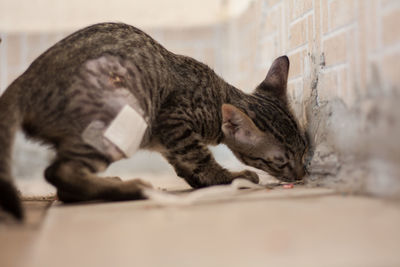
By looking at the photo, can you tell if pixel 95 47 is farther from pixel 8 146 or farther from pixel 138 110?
pixel 8 146

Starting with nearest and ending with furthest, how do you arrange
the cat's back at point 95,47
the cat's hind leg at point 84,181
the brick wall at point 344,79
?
1. the brick wall at point 344,79
2. the cat's hind leg at point 84,181
3. the cat's back at point 95,47

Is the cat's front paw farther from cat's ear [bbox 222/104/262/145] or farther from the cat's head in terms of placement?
cat's ear [bbox 222/104/262/145]

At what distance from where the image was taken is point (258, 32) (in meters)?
3.35

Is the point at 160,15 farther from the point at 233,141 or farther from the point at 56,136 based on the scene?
the point at 56,136

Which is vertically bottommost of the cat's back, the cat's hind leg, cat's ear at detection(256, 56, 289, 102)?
the cat's hind leg

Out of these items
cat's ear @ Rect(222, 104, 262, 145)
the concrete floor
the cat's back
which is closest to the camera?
the concrete floor

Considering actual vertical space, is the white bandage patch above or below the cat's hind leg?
above

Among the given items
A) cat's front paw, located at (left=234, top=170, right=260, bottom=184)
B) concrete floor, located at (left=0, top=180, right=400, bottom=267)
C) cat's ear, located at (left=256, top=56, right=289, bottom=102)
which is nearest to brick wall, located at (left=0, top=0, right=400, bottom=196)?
cat's ear, located at (left=256, top=56, right=289, bottom=102)

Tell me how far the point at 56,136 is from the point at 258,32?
2.03 m

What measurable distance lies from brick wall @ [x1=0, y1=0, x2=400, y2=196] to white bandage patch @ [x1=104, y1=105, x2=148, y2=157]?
87 centimetres

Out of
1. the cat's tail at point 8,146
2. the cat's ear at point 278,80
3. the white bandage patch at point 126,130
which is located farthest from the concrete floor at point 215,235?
the cat's ear at point 278,80

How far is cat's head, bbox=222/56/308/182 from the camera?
7.17ft

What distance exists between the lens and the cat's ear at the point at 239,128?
209 cm

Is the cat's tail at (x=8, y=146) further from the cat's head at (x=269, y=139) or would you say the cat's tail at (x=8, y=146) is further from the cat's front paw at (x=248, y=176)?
the cat's front paw at (x=248, y=176)
